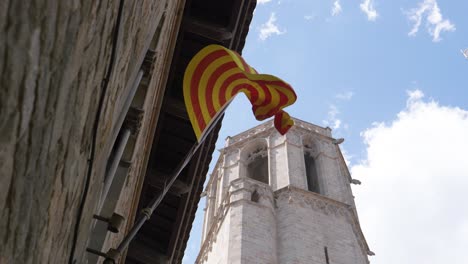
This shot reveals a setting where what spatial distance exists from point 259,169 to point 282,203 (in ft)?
20.6

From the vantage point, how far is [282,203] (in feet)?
86.7

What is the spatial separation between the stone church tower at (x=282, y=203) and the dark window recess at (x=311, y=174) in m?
0.06

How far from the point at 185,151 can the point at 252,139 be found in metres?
24.3

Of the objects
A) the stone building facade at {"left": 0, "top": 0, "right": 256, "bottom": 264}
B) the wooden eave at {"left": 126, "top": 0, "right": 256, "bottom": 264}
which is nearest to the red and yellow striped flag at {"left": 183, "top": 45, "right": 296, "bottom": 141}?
the wooden eave at {"left": 126, "top": 0, "right": 256, "bottom": 264}

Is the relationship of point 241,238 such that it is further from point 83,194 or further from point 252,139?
point 83,194

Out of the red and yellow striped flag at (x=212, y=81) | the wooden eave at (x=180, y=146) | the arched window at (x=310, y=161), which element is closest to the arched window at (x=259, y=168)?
the arched window at (x=310, y=161)

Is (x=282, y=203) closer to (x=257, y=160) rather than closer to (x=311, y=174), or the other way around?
(x=311, y=174)

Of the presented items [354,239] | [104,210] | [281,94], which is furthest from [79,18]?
[354,239]

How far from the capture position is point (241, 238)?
23.3 meters

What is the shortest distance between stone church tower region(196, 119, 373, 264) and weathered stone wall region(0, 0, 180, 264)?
20.8 m

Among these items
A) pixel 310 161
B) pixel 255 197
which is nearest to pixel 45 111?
pixel 255 197

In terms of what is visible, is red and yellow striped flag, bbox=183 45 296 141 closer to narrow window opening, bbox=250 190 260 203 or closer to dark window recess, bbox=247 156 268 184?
narrow window opening, bbox=250 190 260 203

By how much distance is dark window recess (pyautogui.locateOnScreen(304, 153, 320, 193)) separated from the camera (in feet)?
99.2

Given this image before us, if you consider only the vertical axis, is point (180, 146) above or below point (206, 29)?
below
